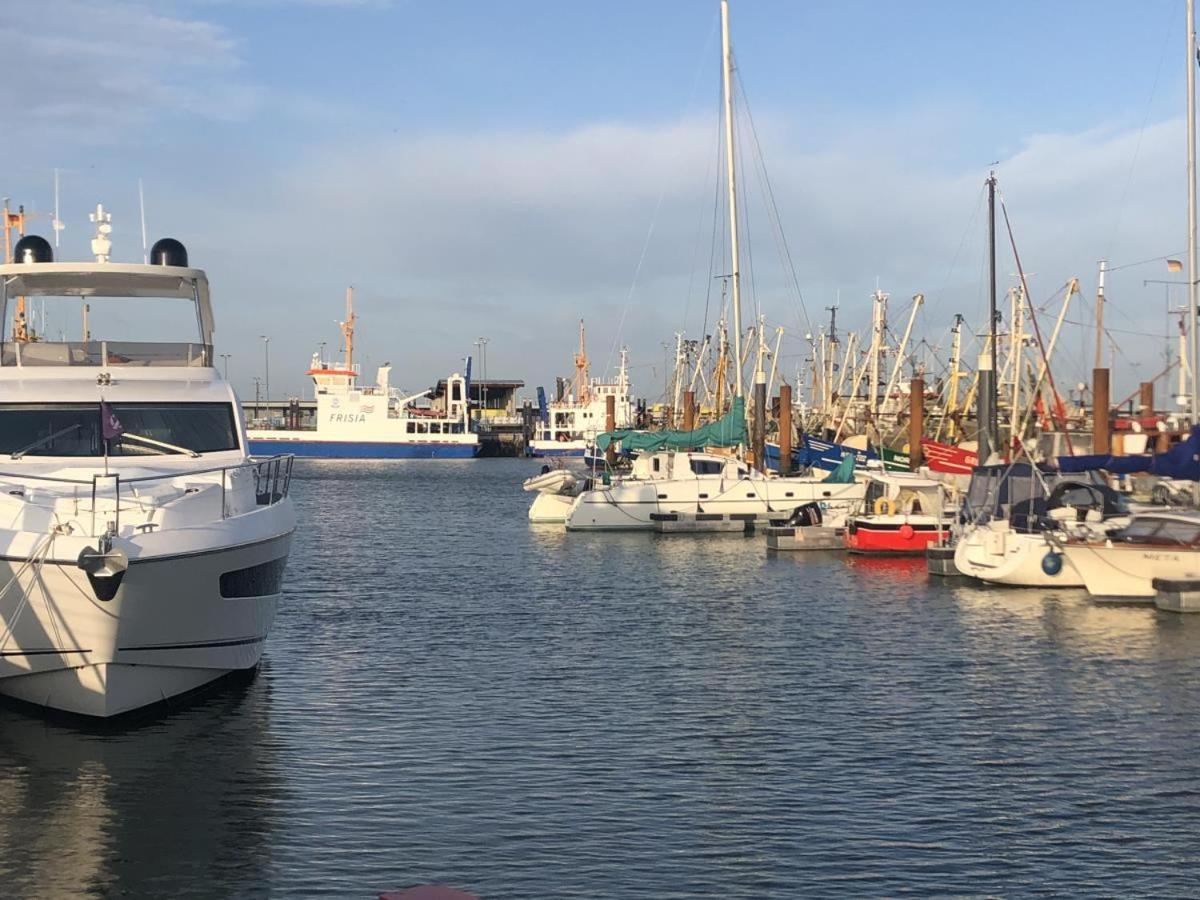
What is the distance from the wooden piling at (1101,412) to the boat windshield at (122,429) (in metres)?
36.8

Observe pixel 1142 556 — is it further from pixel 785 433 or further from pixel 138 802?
pixel 785 433

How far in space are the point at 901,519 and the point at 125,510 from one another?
32.0 m

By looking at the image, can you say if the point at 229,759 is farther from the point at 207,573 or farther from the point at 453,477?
the point at 453,477

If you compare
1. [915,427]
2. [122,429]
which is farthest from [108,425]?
[915,427]

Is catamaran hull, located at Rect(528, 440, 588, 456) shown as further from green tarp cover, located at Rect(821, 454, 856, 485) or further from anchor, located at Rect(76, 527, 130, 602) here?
anchor, located at Rect(76, 527, 130, 602)

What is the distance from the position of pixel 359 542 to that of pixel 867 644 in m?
30.9

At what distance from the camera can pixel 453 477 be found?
431 ft

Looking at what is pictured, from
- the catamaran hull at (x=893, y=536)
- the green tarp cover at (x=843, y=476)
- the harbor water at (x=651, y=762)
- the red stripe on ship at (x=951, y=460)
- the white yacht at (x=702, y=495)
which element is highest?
the red stripe on ship at (x=951, y=460)

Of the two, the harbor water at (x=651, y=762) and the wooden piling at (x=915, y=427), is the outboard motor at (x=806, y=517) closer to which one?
the wooden piling at (x=915, y=427)

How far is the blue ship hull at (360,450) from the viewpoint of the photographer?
548 ft

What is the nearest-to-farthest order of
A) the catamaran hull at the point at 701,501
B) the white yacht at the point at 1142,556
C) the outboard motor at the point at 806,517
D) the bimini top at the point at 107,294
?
the bimini top at the point at 107,294
the white yacht at the point at 1142,556
the outboard motor at the point at 806,517
the catamaran hull at the point at 701,501

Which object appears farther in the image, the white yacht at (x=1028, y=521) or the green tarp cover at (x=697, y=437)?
the green tarp cover at (x=697, y=437)

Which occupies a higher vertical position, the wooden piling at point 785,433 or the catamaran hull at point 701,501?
the wooden piling at point 785,433

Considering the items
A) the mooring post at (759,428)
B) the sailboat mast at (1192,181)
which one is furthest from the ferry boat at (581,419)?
the sailboat mast at (1192,181)
